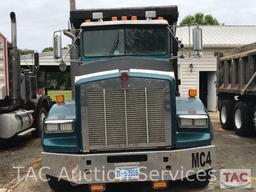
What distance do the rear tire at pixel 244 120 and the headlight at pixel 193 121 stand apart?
742 cm

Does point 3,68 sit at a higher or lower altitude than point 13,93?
higher

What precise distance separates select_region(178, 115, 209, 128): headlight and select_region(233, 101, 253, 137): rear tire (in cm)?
742

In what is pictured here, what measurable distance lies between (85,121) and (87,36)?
224 centimetres

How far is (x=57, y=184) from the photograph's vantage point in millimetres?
7152

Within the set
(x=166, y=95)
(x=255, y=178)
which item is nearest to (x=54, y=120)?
(x=166, y=95)

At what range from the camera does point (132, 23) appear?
7.77 m

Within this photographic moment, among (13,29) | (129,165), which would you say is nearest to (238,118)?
(13,29)

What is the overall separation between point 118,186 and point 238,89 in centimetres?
738

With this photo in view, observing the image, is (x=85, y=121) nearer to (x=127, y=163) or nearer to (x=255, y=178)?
(x=127, y=163)

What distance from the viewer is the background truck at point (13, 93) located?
11102 mm

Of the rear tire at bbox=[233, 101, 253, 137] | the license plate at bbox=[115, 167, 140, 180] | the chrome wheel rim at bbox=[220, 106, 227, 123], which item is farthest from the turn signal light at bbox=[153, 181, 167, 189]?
the chrome wheel rim at bbox=[220, 106, 227, 123]

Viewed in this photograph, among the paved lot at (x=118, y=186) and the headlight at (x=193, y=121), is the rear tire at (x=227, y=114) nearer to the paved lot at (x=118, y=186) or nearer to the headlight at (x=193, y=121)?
the paved lot at (x=118, y=186)

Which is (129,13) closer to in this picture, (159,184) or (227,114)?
(159,184)

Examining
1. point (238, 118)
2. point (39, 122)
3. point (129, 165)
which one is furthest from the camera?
point (238, 118)
